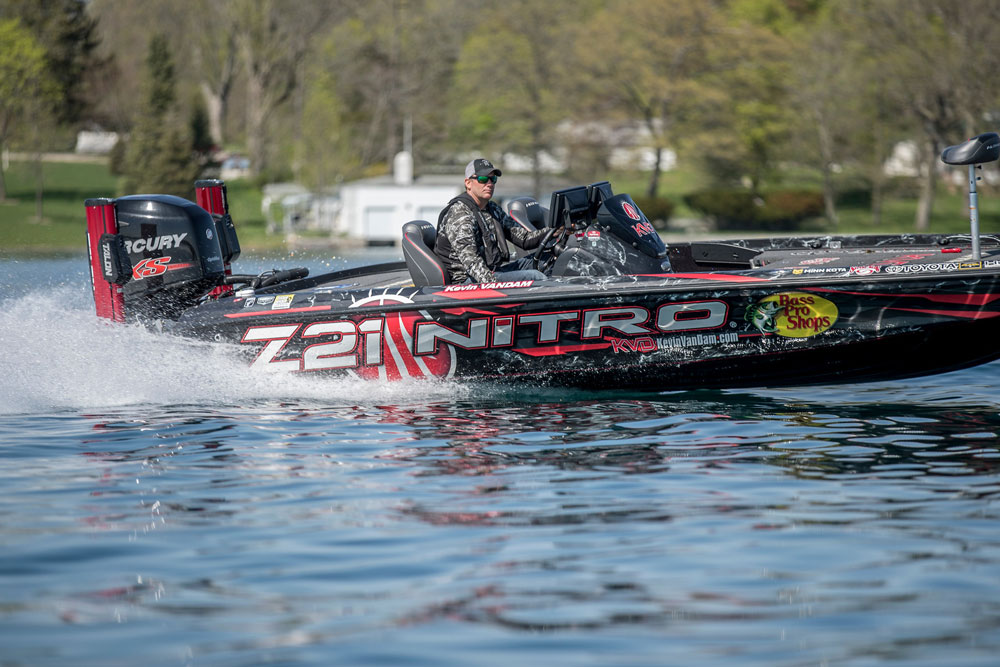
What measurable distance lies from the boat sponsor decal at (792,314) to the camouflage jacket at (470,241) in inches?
66.3

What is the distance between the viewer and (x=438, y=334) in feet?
24.1

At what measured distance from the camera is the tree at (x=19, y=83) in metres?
38.2

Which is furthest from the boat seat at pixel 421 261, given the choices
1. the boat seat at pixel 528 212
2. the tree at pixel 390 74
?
the tree at pixel 390 74

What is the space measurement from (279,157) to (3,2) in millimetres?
12430

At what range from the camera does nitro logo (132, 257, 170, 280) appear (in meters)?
7.78

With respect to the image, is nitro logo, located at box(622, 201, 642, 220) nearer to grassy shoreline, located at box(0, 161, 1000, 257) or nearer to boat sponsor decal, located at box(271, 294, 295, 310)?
boat sponsor decal, located at box(271, 294, 295, 310)

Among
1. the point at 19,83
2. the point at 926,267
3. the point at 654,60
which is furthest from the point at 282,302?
the point at 654,60

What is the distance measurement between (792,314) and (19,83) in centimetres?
3739

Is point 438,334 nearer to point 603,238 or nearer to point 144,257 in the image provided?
point 603,238

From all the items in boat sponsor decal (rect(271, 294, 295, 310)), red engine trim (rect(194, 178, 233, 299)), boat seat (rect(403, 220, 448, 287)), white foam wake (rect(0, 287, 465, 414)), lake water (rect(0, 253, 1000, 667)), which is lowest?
lake water (rect(0, 253, 1000, 667))

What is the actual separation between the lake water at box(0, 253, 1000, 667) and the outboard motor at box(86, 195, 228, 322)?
0.24 meters

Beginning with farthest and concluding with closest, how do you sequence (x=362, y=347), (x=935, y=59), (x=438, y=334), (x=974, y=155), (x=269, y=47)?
(x=269, y=47) < (x=935, y=59) < (x=362, y=347) < (x=438, y=334) < (x=974, y=155)

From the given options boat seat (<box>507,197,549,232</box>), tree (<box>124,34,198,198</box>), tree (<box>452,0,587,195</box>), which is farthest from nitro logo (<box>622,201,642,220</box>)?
tree (<box>452,0,587,195</box>)

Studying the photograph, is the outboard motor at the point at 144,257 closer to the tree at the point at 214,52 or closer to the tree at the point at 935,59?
the tree at the point at 935,59
